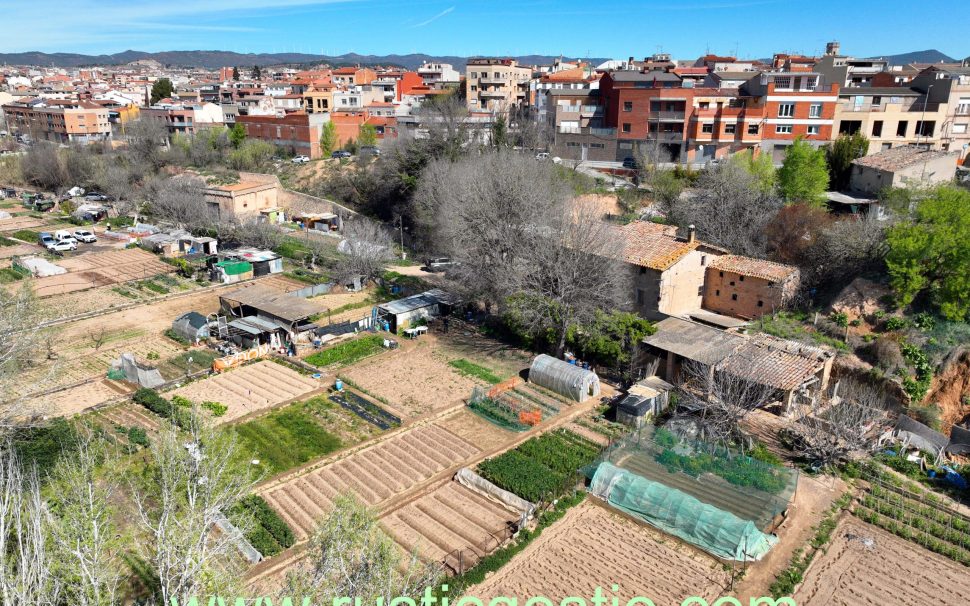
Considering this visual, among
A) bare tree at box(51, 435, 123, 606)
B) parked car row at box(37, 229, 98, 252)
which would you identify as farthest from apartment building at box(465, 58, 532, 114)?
bare tree at box(51, 435, 123, 606)

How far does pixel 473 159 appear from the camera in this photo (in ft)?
149

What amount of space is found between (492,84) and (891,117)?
1995 inches

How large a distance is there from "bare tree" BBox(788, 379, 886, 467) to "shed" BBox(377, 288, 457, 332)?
1828 centimetres

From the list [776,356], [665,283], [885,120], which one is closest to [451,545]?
[776,356]

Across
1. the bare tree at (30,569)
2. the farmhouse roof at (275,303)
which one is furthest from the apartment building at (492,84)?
the bare tree at (30,569)

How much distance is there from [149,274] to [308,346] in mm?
17994

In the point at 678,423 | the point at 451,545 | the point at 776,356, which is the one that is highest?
the point at 776,356

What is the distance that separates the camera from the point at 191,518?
1122 centimetres

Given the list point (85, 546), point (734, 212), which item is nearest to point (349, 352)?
point (85, 546)

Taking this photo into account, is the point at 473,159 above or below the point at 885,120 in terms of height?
below

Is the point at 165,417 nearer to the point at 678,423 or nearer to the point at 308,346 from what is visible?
the point at 308,346

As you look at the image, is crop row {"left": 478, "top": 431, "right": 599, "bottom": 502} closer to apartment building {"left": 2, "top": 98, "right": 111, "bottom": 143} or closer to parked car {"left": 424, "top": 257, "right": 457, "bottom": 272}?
parked car {"left": 424, "top": 257, "right": 457, "bottom": 272}

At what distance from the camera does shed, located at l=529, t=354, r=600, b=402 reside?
83.4ft

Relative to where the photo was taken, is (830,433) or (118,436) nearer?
(830,433)
